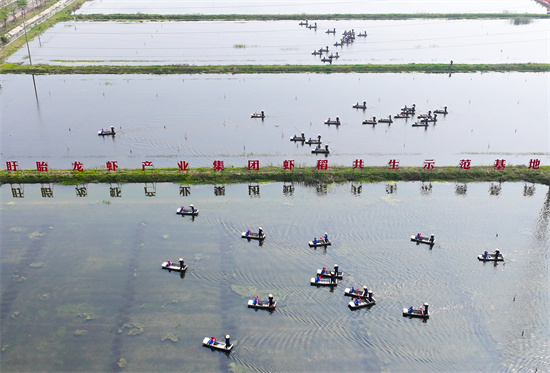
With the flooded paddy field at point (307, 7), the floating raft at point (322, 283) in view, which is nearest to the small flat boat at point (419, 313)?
the floating raft at point (322, 283)

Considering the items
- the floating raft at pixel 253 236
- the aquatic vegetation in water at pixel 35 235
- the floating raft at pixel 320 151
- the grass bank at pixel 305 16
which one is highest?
the grass bank at pixel 305 16

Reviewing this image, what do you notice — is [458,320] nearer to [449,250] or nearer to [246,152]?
[449,250]

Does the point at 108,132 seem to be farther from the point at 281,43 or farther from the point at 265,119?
the point at 281,43

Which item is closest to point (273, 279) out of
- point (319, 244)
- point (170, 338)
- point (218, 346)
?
point (319, 244)

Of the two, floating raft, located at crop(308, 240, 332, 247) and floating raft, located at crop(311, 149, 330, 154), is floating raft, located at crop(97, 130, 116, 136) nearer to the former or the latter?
floating raft, located at crop(311, 149, 330, 154)

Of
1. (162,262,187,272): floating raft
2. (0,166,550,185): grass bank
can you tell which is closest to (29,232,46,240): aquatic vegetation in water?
(0,166,550,185): grass bank

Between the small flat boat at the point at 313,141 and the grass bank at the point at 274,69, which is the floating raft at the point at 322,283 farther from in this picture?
the grass bank at the point at 274,69
